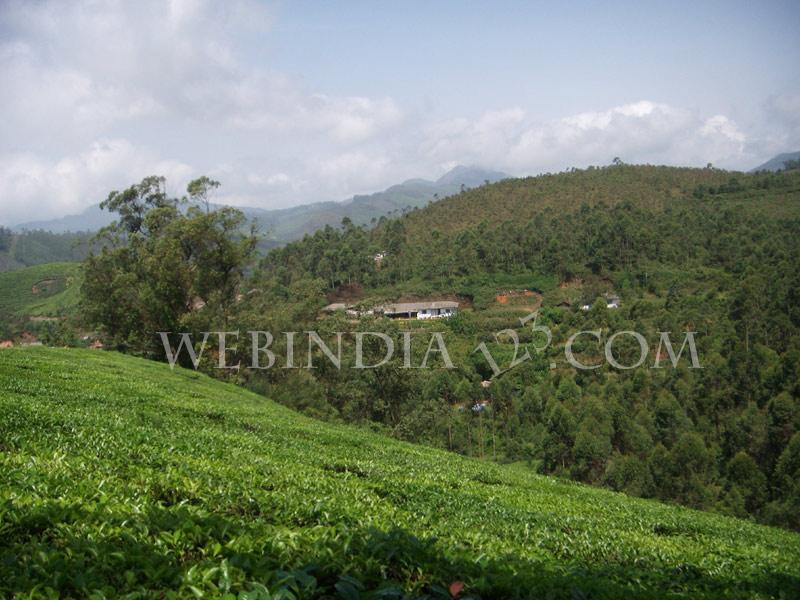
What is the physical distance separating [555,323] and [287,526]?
6133 centimetres

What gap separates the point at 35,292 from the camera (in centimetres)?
9706

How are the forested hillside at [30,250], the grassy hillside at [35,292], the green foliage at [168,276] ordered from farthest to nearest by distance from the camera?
the forested hillside at [30,250], the grassy hillside at [35,292], the green foliage at [168,276]

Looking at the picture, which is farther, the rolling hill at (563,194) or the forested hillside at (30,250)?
the forested hillside at (30,250)

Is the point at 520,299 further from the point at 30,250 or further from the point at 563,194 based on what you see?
the point at 30,250

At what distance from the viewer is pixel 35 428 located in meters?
7.33

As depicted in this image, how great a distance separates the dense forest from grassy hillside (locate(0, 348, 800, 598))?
21593 mm

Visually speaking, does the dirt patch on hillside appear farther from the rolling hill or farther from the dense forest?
the rolling hill

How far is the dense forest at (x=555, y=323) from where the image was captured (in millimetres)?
32781

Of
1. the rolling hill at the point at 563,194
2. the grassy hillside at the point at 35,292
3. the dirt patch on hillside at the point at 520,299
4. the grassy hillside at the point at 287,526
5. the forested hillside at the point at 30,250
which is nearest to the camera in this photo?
the grassy hillside at the point at 287,526

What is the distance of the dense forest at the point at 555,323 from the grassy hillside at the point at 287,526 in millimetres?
21593

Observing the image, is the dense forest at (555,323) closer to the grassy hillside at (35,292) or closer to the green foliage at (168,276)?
the green foliage at (168,276)

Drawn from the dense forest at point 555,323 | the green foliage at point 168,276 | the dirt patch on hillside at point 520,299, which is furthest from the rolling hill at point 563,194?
the green foliage at point 168,276

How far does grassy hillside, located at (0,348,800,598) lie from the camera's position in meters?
3.19

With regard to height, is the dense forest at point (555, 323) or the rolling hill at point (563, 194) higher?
the rolling hill at point (563, 194)
